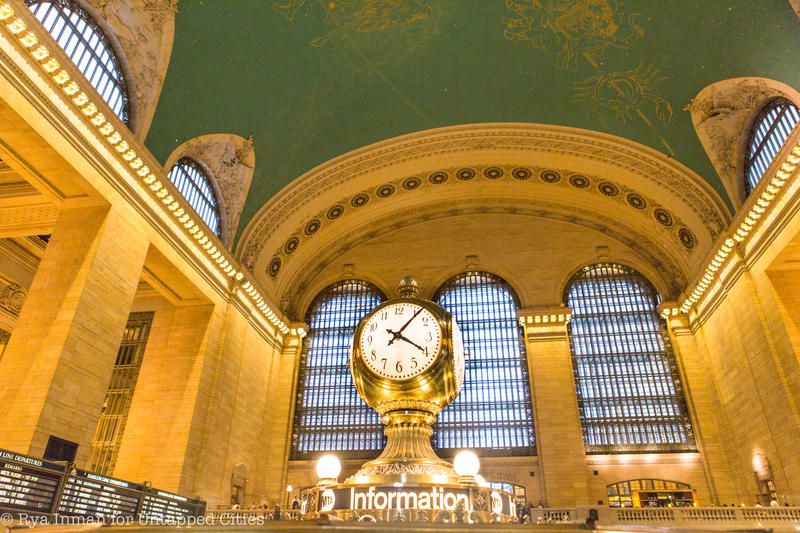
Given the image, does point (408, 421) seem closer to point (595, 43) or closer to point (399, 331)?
point (399, 331)

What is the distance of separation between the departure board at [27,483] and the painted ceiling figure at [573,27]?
12704mm

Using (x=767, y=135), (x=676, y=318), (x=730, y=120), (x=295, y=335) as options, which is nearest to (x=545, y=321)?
(x=676, y=318)

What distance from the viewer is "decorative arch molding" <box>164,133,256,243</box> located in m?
13.5

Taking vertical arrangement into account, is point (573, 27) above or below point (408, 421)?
above

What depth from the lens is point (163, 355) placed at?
45.1 feet

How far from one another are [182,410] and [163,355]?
5.68ft

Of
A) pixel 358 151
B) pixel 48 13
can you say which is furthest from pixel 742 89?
pixel 48 13

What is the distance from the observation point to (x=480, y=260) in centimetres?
1858

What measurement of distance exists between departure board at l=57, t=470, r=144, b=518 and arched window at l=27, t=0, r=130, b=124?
7122 millimetres

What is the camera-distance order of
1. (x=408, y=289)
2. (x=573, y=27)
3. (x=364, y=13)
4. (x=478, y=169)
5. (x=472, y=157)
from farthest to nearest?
(x=478, y=169) < (x=472, y=157) < (x=573, y=27) < (x=364, y=13) < (x=408, y=289)

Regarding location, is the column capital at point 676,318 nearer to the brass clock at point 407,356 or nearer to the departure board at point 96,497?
the departure board at point 96,497

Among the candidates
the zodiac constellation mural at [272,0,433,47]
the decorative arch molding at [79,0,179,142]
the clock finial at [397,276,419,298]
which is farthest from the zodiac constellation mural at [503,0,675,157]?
the clock finial at [397,276,419,298]

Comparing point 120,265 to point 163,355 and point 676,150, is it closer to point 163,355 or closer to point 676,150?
point 163,355

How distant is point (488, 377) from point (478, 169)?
699 cm
